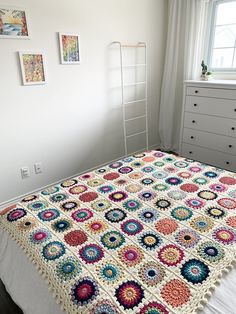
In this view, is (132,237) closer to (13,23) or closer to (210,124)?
(13,23)

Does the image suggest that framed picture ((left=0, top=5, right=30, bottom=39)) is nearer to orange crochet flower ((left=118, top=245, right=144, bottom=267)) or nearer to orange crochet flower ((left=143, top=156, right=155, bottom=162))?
orange crochet flower ((left=143, top=156, right=155, bottom=162))

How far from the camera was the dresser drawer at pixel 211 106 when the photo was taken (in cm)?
287

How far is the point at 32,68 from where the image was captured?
2.45 m

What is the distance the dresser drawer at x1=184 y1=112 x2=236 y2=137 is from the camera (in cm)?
294

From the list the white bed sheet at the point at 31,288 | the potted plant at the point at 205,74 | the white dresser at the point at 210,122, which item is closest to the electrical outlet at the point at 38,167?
the white bed sheet at the point at 31,288

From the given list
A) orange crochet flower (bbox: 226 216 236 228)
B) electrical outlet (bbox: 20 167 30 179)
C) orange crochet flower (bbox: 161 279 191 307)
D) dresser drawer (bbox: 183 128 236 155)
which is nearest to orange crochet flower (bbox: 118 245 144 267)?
Answer: orange crochet flower (bbox: 161 279 191 307)

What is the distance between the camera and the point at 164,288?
3.36 feet

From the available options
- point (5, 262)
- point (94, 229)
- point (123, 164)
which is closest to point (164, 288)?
point (94, 229)

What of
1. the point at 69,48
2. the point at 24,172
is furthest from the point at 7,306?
the point at 69,48

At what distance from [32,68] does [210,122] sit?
2.14 meters

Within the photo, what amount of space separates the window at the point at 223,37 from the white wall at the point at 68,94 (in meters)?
0.71

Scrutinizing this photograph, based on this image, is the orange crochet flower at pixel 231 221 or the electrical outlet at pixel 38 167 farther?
the electrical outlet at pixel 38 167

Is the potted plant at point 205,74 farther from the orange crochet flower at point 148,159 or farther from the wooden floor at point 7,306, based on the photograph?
the wooden floor at point 7,306

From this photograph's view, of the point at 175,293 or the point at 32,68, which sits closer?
the point at 175,293
